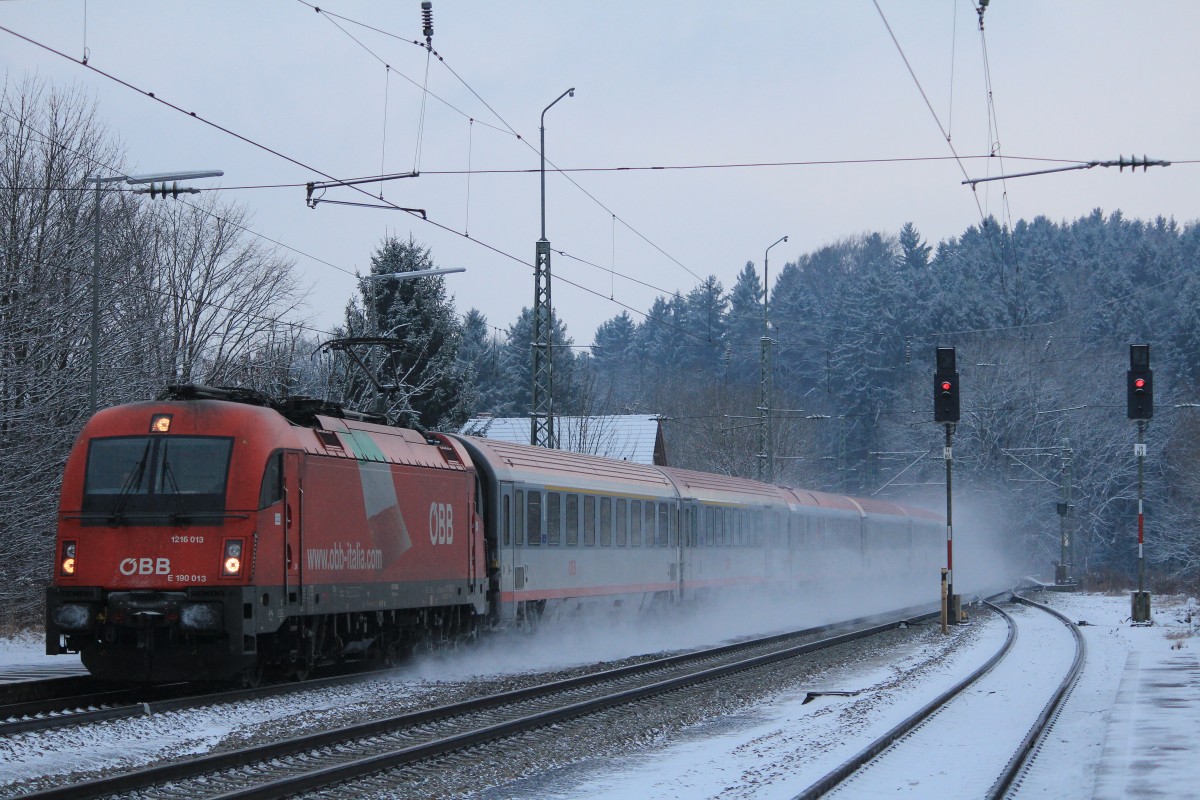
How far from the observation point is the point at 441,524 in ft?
65.1

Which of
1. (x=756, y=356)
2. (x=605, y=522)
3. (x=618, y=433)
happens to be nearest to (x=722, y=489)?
(x=605, y=522)

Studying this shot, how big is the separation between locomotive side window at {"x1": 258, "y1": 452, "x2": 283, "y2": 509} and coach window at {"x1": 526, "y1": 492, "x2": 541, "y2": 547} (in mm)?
7911

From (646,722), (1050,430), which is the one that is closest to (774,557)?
(646,722)

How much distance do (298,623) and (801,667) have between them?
8.18 metres

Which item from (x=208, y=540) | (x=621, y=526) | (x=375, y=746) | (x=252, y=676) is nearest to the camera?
(x=375, y=746)

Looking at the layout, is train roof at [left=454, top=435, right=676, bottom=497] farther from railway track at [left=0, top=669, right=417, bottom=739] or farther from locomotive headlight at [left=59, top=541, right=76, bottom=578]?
locomotive headlight at [left=59, top=541, right=76, bottom=578]

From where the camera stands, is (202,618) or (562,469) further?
(562,469)

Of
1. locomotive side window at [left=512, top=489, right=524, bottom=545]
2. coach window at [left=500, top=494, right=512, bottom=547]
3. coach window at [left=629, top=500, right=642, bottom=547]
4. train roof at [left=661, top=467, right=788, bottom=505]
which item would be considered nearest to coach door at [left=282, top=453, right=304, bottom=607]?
coach window at [left=500, top=494, right=512, bottom=547]

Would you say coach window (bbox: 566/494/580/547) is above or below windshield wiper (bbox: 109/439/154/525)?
below

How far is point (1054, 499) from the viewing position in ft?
281

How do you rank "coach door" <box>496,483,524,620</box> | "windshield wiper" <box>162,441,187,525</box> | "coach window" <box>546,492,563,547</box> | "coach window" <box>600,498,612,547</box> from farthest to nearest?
"coach window" <box>600,498,612,547</box> < "coach window" <box>546,492,563,547</box> < "coach door" <box>496,483,524,620</box> < "windshield wiper" <box>162,441,187,525</box>

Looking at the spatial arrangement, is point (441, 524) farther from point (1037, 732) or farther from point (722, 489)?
point (722, 489)

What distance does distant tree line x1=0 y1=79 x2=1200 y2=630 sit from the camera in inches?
1136

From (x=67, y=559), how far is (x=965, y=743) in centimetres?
943
